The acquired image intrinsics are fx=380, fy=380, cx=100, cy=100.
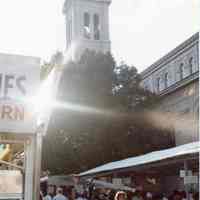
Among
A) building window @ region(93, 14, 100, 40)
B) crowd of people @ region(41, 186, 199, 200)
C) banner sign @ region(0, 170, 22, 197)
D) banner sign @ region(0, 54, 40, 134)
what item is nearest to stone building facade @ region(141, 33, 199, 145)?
building window @ region(93, 14, 100, 40)

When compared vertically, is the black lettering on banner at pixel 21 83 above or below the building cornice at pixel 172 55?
below

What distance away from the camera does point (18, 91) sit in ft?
9.64

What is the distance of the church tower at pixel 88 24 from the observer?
152 ft

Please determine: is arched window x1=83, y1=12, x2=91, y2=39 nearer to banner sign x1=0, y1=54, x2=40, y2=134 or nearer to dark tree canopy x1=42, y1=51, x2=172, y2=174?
dark tree canopy x1=42, y1=51, x2=172, y2=174

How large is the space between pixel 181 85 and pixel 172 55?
6.46 m

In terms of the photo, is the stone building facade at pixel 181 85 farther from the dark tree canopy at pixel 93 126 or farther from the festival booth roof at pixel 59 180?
the festival booth roof at pixel 59 180

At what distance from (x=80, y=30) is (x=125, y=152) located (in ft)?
78.9

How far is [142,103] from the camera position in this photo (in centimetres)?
3059

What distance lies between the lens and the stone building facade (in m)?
32.6

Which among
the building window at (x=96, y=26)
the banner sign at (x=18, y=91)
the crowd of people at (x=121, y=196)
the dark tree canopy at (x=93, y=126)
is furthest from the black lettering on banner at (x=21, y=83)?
the building window at (x=96, y=26)

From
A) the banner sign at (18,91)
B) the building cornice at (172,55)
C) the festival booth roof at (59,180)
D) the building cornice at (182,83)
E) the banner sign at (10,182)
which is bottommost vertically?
the festival booth roof at (59,180)

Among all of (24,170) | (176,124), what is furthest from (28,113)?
(176,124)

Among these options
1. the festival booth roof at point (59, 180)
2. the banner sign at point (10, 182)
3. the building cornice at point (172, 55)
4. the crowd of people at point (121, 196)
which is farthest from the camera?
the building cornice at point (172, 55)

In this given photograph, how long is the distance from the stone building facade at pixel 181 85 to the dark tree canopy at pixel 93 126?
12.9ft
